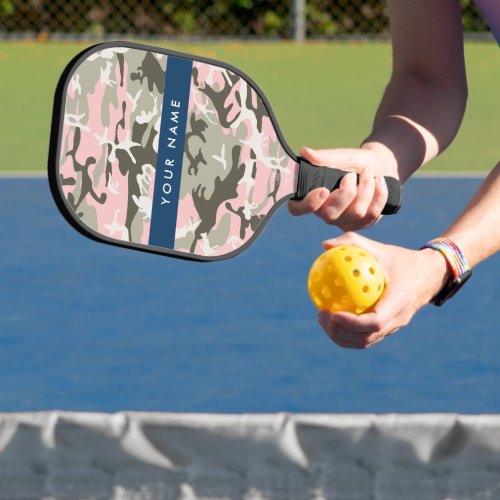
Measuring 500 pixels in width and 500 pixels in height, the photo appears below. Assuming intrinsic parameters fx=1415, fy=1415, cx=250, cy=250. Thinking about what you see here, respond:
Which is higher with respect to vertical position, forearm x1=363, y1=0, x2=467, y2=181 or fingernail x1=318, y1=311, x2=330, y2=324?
forearm x1=363, y1=0, x2=467, y2=181

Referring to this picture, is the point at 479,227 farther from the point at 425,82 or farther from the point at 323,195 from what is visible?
the point at 425,82

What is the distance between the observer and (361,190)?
7.64 ft

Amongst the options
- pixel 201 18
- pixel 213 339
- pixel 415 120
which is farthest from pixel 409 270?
pixel 201 18

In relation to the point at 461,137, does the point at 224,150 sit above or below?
above

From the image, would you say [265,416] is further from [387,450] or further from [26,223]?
[26,223]

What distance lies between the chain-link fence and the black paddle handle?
10622 mm

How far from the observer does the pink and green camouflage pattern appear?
2.22 m

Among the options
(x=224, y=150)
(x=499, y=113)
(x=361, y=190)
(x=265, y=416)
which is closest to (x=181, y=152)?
(x=224, y=150)

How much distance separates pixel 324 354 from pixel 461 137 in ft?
13.1

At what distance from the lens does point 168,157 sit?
7.70ft

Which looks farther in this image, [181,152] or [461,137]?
[461,137]

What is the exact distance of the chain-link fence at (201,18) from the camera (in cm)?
1299

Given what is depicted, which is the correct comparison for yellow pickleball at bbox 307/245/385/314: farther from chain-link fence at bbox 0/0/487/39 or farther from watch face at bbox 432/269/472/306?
chain-link fence at bbox 0/0/487/39

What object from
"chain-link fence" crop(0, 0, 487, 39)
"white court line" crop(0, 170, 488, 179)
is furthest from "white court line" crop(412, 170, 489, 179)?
"chain-link fence" crop(0, 0, 487, 39)
